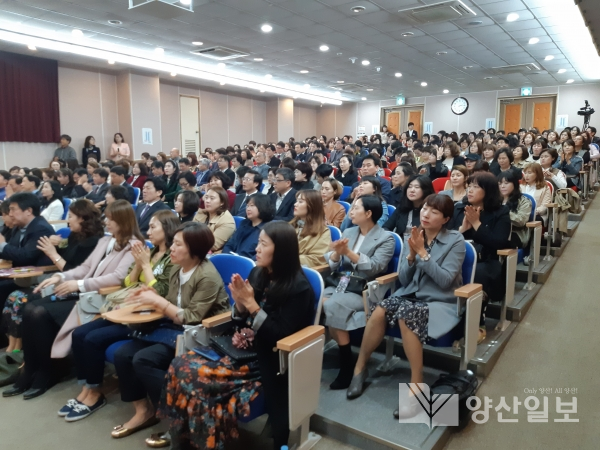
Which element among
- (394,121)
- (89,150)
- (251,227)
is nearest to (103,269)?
(251,227)

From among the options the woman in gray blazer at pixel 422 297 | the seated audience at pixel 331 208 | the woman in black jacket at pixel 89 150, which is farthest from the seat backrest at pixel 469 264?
the woman in black jacket at pixel 89 150

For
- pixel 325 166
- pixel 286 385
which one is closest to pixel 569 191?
pixel 325 166

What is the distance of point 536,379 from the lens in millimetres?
2531

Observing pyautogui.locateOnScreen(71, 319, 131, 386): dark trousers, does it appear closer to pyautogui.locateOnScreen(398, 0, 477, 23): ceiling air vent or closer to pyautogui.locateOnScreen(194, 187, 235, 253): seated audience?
pyautogui.locateOnScreen(194, 187, 235, 253): seated audience

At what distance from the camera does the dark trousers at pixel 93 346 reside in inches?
93.0

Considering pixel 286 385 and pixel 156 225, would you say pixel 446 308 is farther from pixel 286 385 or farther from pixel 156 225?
pixel 156 225

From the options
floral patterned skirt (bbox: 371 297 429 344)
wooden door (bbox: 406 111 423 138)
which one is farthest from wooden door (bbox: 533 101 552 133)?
floral patterned skirt (bbox: 371 297 429 344)

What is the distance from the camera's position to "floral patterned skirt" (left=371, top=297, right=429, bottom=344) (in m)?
2.19

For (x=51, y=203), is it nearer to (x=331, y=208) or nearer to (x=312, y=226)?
(x=331, y=208)

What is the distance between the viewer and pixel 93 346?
2.36m

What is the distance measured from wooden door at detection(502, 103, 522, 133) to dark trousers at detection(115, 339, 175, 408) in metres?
15.6

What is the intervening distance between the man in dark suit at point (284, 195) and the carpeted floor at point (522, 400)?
221 cm

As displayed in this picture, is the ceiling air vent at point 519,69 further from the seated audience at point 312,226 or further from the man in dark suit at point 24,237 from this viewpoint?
the man in dark suit at point 24,237

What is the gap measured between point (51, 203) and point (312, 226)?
3726 mm
